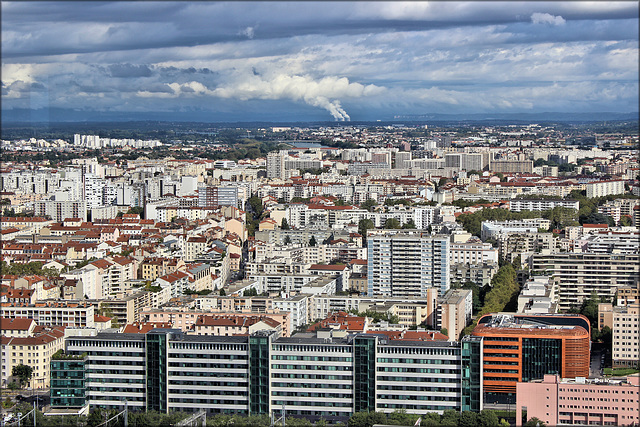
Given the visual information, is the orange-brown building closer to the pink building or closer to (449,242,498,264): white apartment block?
the pink building

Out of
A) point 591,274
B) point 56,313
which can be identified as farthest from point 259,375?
point 591,274

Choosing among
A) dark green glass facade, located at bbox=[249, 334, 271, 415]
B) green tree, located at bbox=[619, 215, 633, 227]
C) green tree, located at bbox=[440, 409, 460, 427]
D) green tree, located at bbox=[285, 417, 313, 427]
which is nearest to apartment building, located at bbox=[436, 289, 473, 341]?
green tree, located at bbox=[440, 409, 460, 427]

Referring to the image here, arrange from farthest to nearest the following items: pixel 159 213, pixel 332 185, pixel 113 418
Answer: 1. pixel 332 185
2. pixel 159 213
3. pixel 113 418

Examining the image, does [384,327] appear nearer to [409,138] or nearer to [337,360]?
[337,360]

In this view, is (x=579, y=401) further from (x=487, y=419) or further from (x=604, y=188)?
(x=604, y=188)

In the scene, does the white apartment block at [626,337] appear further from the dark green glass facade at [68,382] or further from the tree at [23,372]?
the tree at [23,372]

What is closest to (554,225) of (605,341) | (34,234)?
(605,341)

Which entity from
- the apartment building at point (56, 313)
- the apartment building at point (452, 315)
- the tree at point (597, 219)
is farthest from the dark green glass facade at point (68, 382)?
the tree at point (597, 219)
